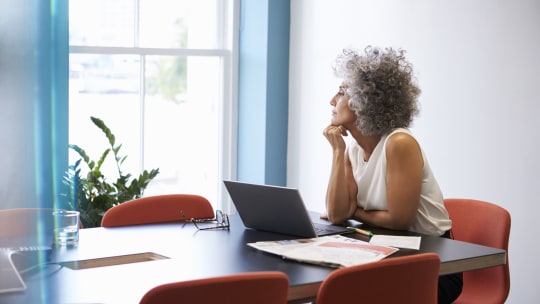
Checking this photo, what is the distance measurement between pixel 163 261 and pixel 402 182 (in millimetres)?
894

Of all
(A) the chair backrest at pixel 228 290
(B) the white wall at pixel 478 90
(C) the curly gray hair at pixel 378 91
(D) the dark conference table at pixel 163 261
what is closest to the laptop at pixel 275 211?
(D) the dark conference table at pixel 163 261

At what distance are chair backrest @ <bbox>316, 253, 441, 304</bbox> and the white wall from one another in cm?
177

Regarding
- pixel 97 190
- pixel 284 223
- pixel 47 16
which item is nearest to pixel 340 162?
pixel 284 223

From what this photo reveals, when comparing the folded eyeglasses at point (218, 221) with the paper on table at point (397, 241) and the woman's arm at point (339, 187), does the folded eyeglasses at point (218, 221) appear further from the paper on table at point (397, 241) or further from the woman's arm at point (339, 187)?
the paper on table at point (397, 241)

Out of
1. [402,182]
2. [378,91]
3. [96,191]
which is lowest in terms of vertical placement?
[96,191]

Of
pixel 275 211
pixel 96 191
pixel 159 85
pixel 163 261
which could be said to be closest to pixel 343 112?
pixel 275 211

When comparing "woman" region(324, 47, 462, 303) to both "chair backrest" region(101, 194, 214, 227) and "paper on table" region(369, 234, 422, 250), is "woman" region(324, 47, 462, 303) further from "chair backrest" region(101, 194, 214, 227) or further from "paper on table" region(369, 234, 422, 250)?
"chair backrest" region(101, 194, 214, 227)

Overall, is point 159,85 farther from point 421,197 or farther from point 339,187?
point 421,197

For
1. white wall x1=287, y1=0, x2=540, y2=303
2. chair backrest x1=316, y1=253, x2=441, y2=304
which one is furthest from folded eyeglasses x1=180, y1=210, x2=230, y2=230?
white wall x1=287, y1=0, x2=540, y2=303

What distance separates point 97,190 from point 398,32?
6.24ft

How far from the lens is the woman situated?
2.28 meters

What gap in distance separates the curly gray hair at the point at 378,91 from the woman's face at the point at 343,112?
2 cm

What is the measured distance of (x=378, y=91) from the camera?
2.49 meters

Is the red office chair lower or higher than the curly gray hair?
lower
